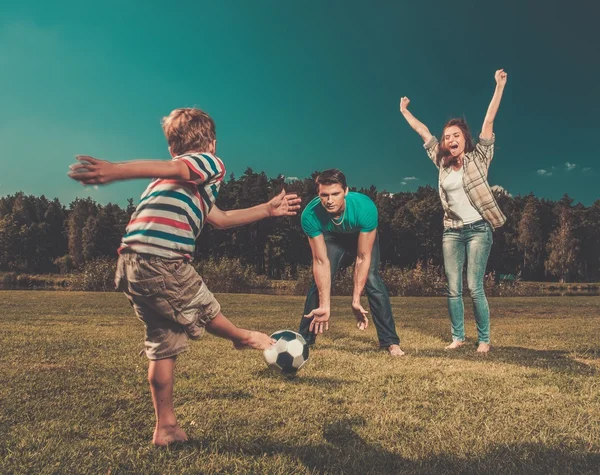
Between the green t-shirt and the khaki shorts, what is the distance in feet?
7.35

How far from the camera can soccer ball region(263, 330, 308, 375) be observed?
3615 mm

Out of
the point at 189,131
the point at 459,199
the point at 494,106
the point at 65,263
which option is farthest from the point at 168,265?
the point at 65,263

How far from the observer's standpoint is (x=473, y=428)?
303cm

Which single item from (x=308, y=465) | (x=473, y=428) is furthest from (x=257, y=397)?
(x=473, y=428)

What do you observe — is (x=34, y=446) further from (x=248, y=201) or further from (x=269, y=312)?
(x=248, y=201)

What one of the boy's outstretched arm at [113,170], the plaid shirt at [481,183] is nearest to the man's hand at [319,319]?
the boy's outstretched arm at [113,170]

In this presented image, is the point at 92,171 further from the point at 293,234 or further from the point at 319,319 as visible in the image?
the point at 293,234

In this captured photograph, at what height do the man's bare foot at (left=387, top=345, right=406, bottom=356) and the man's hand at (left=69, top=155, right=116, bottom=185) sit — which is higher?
the man's hand at (left=69, top=155, right=116, bottom=185)

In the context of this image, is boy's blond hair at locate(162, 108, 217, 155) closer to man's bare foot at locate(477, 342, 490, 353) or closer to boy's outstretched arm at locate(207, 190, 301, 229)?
boy's outstretched arm at locate(207, 190, 301, 229)

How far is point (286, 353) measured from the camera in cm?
371

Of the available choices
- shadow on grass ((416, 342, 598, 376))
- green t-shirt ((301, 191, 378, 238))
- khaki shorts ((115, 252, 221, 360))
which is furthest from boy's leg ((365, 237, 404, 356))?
khaki shorts ((115, 252, 221, 360))

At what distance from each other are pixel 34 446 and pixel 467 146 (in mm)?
5253

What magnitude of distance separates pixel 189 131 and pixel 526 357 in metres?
4.61

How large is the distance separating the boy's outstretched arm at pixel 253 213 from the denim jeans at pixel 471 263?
307 cm
